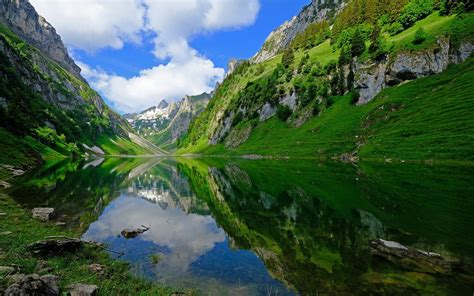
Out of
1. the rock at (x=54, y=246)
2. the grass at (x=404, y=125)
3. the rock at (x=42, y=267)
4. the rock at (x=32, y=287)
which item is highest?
the grass at (x=404, y=125)

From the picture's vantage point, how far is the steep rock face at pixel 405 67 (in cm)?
8450

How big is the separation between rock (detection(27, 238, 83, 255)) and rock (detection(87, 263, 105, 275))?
8.04ft

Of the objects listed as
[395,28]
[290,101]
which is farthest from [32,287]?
[395,28]

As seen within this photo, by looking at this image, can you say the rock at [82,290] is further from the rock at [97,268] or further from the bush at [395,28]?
the bush at [395,28]

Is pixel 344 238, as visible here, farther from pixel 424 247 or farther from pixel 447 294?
pixel 447 294

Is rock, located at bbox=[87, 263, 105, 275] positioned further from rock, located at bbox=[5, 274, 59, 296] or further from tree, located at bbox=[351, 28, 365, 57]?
tree, located at bbox=[351, 28, 365, 57]

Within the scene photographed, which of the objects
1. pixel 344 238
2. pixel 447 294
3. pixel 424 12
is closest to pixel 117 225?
pixel 344 238

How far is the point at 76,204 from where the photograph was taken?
31203 mm

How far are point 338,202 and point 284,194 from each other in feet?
25.8

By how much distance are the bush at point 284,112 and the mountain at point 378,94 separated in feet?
1.58

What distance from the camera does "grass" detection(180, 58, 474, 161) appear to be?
58594 mm

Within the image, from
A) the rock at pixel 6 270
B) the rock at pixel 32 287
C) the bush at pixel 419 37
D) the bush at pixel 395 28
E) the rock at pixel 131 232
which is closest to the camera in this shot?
the rock at pixel 32 287

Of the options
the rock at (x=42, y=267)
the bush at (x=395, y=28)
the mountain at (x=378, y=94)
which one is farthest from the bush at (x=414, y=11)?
the rock at (x=42, y=267)

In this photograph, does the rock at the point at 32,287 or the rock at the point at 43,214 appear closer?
the rock at the point at 32,287
